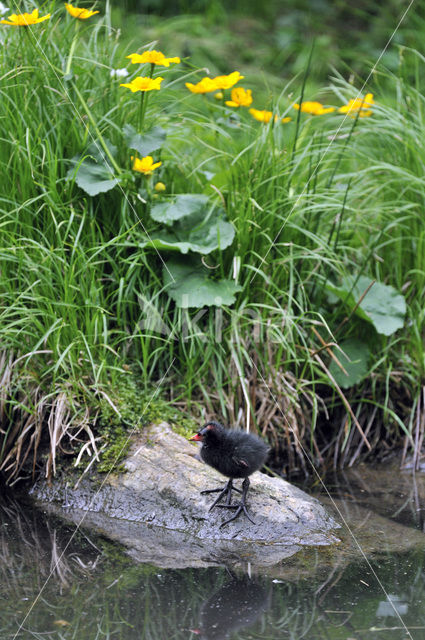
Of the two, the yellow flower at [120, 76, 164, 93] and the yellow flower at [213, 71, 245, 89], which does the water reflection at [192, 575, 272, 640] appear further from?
the yellow flower at [213, 71, 245, 89]

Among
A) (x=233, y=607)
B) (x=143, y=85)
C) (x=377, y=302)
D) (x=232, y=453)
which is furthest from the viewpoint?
(x=377, y=302)

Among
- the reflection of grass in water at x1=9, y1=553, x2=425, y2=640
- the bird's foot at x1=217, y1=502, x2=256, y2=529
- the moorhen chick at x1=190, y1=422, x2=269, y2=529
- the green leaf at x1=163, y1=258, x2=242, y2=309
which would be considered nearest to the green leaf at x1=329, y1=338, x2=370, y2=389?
the green leaf at x1=163, y1=258, x2=242, y2=309

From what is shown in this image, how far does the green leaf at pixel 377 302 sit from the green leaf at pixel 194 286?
1.60 ft

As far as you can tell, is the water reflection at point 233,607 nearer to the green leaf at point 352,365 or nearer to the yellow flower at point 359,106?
the green leaf at point 352,365

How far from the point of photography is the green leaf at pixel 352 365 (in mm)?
3213

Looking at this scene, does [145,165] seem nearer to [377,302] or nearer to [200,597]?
[377,302]

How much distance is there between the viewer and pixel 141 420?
2936 mm

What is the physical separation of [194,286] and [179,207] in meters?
0.34

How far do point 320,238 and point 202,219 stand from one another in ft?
1.78

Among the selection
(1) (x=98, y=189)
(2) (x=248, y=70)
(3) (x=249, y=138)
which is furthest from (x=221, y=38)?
(1) (x=98, y=189)

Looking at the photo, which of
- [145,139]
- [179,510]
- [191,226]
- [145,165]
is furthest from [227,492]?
[145,139]

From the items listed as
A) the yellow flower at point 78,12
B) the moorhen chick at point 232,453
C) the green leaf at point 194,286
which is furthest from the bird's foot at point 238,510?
the yellow flower at point 78,12

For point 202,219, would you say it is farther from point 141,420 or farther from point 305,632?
point 305,632

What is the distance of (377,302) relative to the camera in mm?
3258
